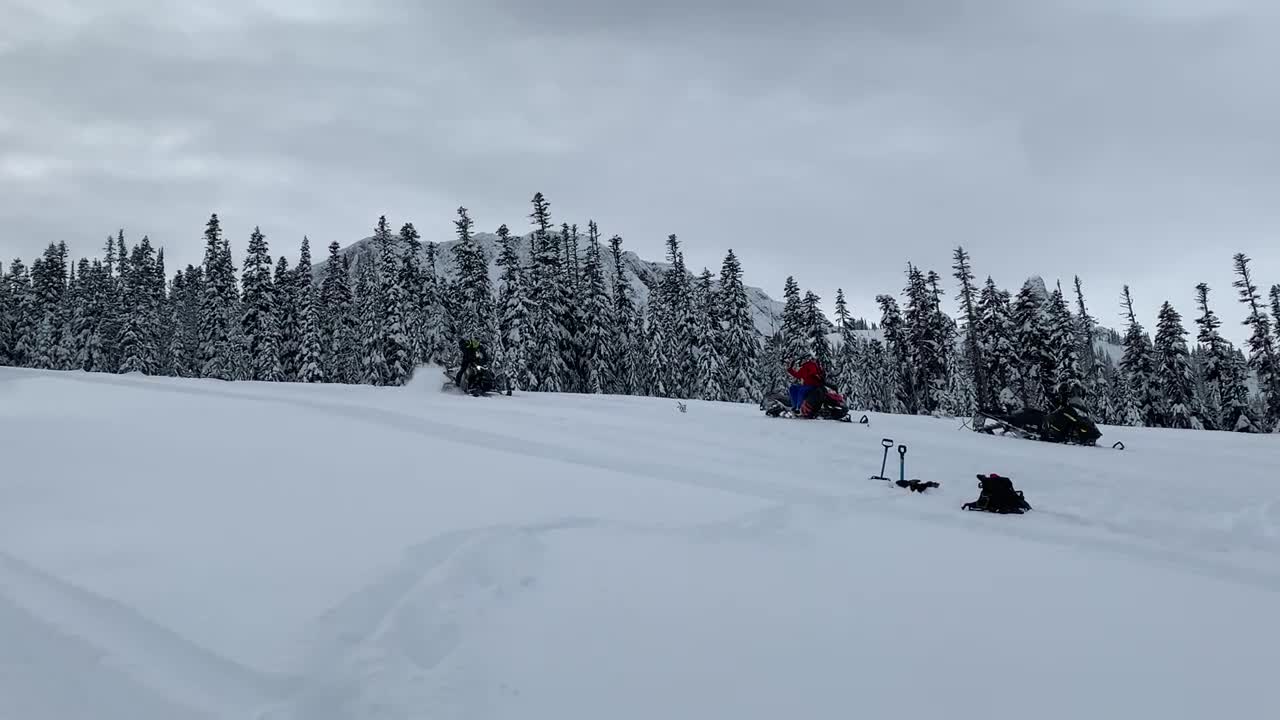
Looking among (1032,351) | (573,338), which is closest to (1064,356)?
(1032,351)

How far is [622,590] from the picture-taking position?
4480mm

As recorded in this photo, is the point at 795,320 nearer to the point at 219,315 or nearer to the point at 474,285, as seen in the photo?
the point at 474,285

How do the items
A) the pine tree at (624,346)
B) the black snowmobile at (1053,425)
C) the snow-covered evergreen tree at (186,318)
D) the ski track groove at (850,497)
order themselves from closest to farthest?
1. the ski track groove at (850,497)
2. the black snowmobile at (1053,425)
3. the pine tree at (624,346)
4. the snow-covered evergreen tree at (186,318)

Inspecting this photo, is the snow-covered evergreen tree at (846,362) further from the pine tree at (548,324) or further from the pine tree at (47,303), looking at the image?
the pine tree at (47,303)

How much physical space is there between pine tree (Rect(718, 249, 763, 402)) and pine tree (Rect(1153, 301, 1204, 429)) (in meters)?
26.8

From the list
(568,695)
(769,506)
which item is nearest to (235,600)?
(568,695)

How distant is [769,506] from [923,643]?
287 cm

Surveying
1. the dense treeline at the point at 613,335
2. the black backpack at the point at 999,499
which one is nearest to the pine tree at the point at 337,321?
the dense treeline at the point at 613,335

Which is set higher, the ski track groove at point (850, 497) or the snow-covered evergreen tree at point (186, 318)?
the snow-covered evergreen tree at point (186, 318)

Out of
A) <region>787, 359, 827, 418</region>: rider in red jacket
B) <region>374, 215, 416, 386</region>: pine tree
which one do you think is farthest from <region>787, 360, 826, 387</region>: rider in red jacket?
<region>374, 215, 416, 386</region>: pine tree

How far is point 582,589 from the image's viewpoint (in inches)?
176

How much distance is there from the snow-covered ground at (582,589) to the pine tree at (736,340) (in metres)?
36.8

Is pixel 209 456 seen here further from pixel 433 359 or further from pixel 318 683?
pixel 433 359

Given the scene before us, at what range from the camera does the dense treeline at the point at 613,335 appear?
41.0 m
